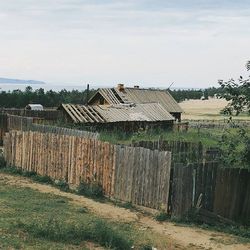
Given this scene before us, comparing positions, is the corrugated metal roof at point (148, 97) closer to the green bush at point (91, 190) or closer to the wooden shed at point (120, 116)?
the wooden shed at point (120, 116)

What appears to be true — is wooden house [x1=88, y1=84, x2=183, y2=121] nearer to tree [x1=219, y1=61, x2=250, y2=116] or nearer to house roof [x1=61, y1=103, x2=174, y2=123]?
house roof [x1=61, y1=103, x2=174, y2=123]

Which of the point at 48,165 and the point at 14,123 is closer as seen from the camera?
the point at 48,165

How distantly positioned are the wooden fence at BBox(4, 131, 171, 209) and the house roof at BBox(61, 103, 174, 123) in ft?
31.8

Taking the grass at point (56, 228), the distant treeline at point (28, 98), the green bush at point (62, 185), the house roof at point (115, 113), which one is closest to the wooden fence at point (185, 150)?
the green bush at point (62, 185)

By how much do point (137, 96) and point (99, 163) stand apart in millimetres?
30660

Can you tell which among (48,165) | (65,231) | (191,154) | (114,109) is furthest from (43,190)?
(114,109)

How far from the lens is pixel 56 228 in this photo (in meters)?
9.43

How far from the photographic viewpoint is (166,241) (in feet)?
36.2

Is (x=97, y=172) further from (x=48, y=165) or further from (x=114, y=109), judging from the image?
(x=114, y=109)

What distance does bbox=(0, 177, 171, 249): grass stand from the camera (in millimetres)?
8766

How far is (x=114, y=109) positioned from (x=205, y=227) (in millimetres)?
21045

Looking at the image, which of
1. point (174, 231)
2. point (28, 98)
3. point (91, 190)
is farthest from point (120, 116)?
point (28, 98)

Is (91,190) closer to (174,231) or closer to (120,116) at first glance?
(174,231)

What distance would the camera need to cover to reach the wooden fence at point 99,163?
13.9 m
